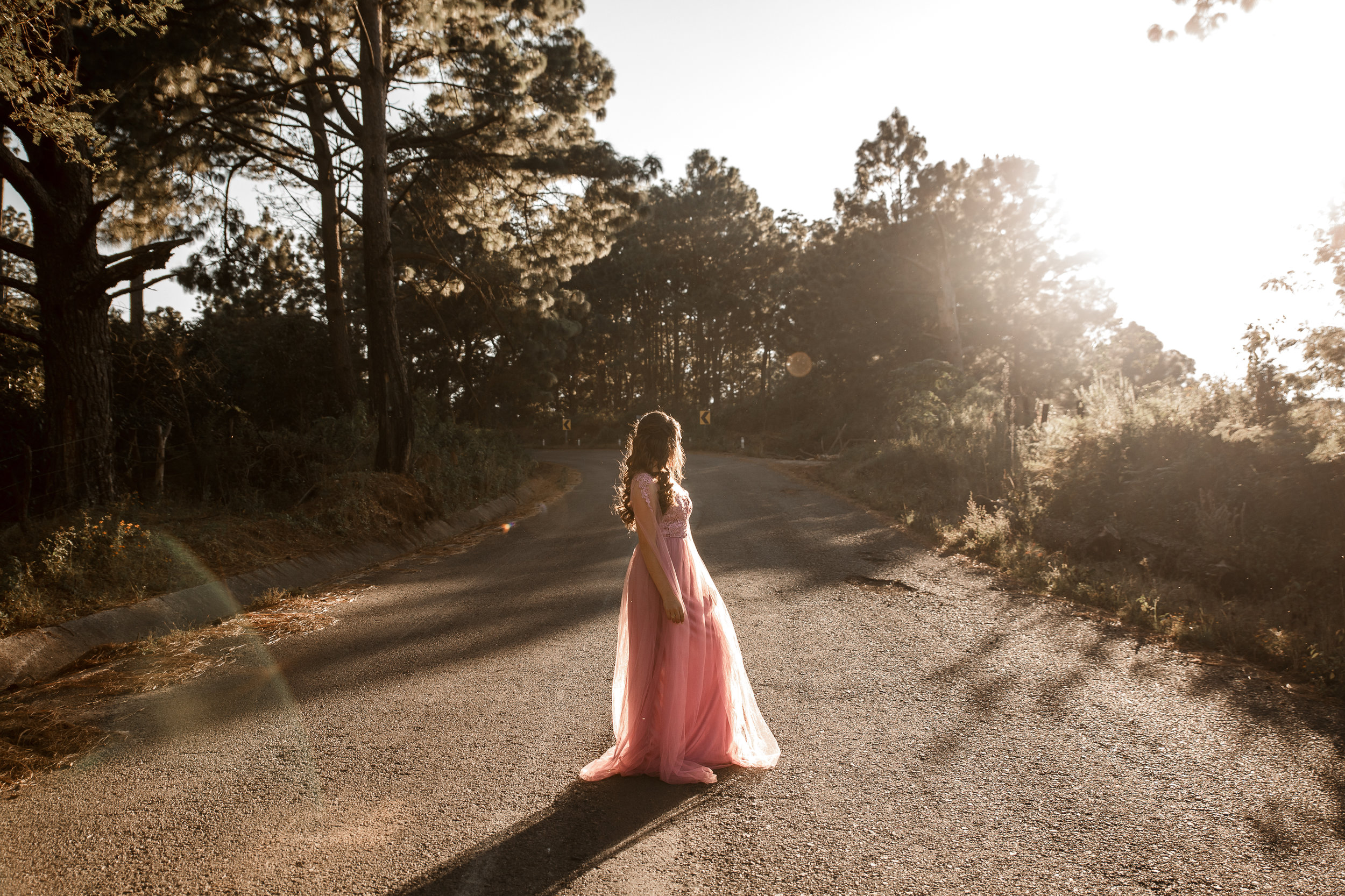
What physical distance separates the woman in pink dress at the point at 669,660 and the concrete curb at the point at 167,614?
4.54m

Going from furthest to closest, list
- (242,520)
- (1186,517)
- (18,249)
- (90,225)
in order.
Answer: (242,520)
(1186,517)
(90,225)
(18,249)

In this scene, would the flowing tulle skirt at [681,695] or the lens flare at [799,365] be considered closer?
the flowing tulle skirt at [681,695]

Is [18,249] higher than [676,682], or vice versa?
[18,249]

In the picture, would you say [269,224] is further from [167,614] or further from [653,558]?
[653,558]

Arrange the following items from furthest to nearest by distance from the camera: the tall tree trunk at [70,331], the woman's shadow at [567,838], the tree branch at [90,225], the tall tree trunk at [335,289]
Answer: the tall tree trunk at [335,289] → the tall tree trunk at [70,331] → the tree branch at [90,225] → the woman's shadow at [567,838]

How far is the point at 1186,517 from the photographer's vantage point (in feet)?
29.0

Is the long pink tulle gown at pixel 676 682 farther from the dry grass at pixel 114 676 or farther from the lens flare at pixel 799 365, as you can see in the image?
the lens flare at pixel 799 365

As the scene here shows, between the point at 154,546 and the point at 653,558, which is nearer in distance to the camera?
the point at 653,558

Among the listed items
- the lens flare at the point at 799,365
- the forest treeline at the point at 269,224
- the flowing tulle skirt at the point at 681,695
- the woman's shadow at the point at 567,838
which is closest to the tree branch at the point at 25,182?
the forest treeline at the point at 269,224

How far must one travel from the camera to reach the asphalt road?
3006 mm

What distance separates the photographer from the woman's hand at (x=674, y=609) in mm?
3945

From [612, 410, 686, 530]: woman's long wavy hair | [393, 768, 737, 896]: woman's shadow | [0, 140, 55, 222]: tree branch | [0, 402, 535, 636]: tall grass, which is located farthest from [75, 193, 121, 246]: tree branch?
[393, 768, 737, 896]: woman's shadow

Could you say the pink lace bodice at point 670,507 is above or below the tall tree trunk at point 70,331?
below

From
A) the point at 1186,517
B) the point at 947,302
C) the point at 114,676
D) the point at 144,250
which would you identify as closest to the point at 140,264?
the point at 144,250
